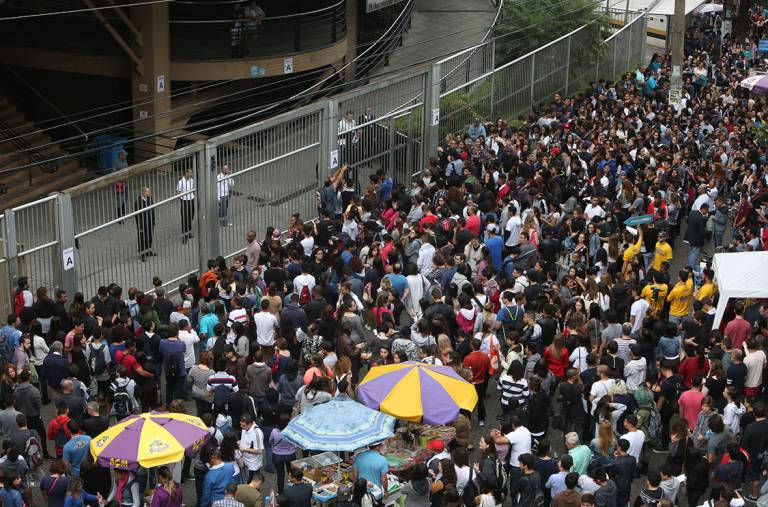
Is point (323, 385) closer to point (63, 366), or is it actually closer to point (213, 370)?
point (213, 370)

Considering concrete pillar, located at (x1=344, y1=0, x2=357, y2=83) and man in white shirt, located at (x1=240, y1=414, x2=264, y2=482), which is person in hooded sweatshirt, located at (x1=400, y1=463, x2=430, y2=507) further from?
concrete pillar, located at (x1=344, y1=0, x2=357, y2=83)

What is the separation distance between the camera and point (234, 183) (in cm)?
2208

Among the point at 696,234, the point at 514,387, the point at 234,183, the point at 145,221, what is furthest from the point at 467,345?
the point at 234,183

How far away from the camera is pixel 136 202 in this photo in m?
20.2

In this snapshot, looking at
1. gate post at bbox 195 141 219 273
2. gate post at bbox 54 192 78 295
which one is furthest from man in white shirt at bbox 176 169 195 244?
gate post at bbox 54 192 78 295

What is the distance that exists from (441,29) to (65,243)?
2412 centimetres

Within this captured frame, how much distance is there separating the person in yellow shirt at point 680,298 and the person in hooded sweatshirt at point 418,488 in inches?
261

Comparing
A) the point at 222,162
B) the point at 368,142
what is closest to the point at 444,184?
the point at 368,142

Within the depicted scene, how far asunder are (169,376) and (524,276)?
5.59 meters

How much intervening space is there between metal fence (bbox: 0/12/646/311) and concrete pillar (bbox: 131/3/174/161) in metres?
4.53

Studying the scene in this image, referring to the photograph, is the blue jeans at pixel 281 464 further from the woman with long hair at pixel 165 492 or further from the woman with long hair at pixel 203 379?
the woman with long hair at pixel 165 492

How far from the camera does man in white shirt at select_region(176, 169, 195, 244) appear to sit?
21031mm

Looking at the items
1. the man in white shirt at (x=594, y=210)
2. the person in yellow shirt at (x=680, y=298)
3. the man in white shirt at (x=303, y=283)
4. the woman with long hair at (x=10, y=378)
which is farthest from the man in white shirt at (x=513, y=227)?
the woman with long hair at (x=10, y=378)

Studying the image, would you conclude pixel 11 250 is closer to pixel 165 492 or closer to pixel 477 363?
pixel 165 492
